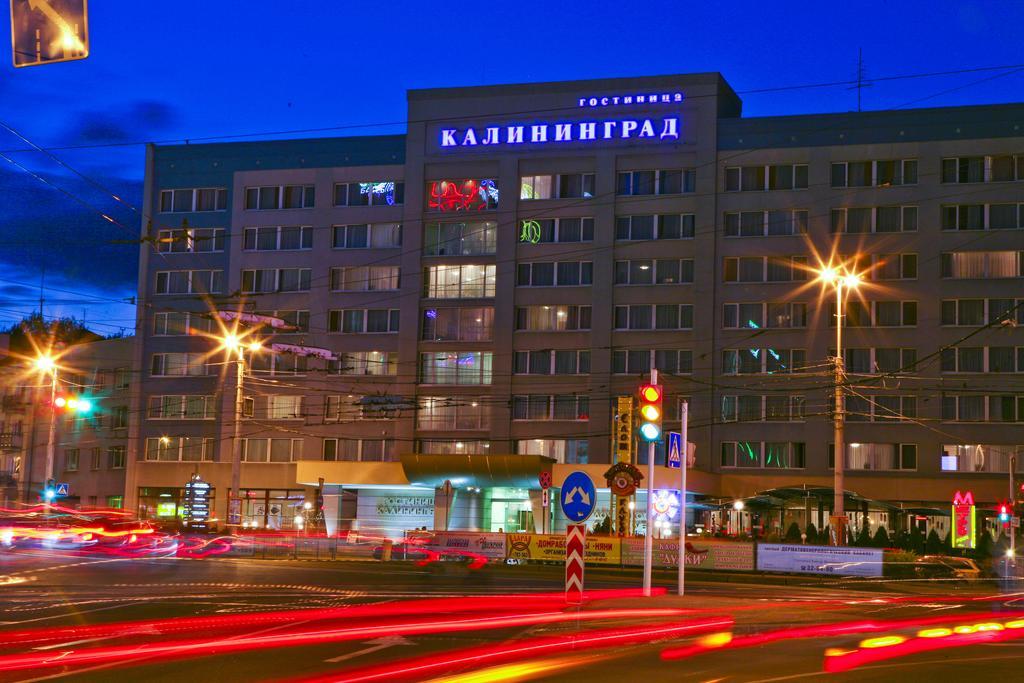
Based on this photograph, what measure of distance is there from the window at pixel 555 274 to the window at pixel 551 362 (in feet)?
12.9

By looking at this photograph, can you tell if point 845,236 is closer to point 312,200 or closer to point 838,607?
point 312,200

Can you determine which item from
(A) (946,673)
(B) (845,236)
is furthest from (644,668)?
(B) (845,236)

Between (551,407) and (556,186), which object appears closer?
(551,407)

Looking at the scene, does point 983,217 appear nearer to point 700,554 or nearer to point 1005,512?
point 1005,512

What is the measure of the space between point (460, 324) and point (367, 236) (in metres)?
8.20

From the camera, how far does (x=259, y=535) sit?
2168 inches

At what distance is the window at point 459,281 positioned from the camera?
2840 inches

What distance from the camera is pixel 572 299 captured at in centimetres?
7069

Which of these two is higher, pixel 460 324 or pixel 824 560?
pixel 460 324

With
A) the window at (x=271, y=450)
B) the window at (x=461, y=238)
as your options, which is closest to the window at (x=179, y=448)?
the window at (x=271, y=450)

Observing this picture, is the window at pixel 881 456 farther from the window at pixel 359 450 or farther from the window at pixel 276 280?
the window at pixel 276 280

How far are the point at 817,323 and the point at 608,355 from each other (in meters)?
11.6

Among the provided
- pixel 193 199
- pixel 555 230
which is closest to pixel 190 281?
pixel 193 199

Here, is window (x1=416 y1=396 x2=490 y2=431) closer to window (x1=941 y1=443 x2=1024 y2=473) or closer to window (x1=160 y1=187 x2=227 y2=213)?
window (x1=160 y1=187 x2=227 y2=213)
